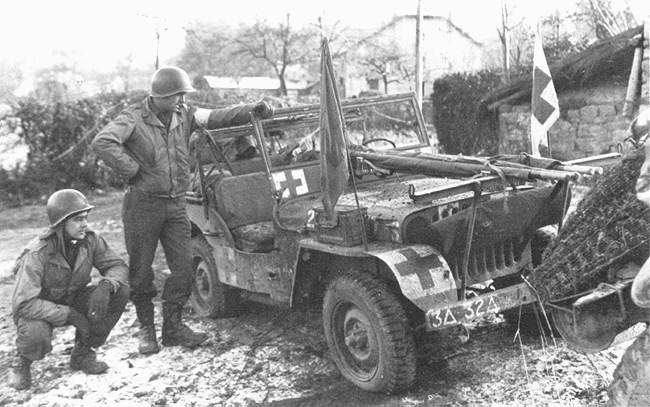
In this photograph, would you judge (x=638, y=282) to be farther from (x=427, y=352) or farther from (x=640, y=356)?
(x=427, y=352)

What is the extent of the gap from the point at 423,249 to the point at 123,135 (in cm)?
233

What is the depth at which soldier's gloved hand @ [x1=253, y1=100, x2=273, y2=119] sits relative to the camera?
5.29m

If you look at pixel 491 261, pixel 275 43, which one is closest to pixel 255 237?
pixel 491 261

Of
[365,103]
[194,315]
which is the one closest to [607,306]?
[365,103]

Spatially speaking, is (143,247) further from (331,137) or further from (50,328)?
(331,137)

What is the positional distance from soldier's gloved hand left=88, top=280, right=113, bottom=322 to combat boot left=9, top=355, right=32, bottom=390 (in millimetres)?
483

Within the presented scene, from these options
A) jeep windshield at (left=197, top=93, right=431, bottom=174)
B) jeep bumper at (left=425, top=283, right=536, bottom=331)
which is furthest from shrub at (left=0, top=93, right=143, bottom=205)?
jeep bumper at (left=425, top=283, right=536, bottom=331)

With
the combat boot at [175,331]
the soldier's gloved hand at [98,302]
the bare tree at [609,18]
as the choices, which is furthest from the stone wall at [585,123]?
the soldier's gloved hand at [98,302]

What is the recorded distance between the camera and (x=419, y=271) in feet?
13.1

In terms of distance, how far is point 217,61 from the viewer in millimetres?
22828

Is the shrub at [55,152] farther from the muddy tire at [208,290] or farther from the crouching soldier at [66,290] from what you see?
the crouching soldier at [66,290]

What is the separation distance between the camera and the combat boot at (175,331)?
550 cm

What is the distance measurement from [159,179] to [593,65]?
8144 mm

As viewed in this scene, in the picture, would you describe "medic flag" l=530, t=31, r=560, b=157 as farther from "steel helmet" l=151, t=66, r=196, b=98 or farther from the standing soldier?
"steel helmet" l=151, t=66, r=196, b=98
